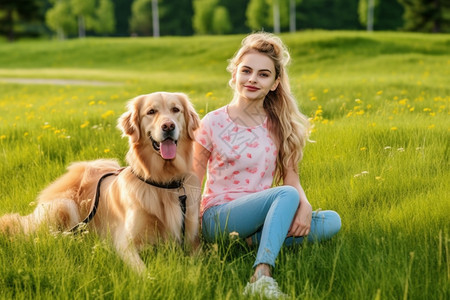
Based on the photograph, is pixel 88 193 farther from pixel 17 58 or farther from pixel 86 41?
pixel 86 41

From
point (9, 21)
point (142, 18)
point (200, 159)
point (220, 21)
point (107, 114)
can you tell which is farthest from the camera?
point (142, 18)

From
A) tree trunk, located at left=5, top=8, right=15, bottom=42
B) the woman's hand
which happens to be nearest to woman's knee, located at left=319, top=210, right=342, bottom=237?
the woman's hand

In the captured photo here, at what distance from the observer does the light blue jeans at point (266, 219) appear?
3.17 m

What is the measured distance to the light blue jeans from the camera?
3166mm

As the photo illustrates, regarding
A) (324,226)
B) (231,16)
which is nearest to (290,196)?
(324,226)

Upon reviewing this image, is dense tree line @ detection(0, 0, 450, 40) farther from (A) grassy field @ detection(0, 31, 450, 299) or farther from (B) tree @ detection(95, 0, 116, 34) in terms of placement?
(A) grassy field @ detection(0, 31, 450, 299)

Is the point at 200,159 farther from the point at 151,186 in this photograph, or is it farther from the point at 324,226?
the point at 324,226

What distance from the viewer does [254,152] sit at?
12.2 ft

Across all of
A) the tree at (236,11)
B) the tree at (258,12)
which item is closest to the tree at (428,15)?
the tree at (258,12)

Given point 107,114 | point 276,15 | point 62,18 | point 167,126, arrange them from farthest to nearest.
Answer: point 62,18 < point 276,15 < point 107,114 < point 167,126

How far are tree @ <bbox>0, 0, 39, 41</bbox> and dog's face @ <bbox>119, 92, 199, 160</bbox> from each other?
5591 centimetres

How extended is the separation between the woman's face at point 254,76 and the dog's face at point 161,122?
460 millimetres

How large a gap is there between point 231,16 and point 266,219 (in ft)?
242

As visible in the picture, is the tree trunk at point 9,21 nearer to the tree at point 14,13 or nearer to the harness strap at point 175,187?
the tree at point 14,13
